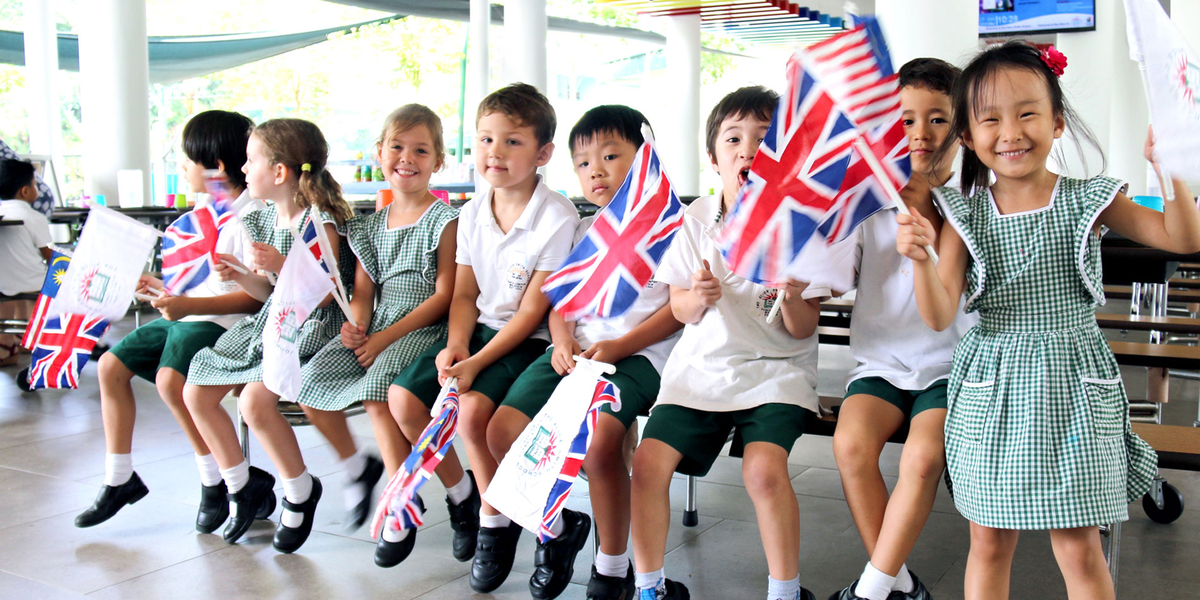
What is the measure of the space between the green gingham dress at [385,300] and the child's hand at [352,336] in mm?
41

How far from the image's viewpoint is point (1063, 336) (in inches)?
66.6

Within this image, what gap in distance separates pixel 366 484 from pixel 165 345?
745 millimetres

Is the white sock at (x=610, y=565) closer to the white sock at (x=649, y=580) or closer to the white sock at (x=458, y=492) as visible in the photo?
the white sock at (x=649, y=580)

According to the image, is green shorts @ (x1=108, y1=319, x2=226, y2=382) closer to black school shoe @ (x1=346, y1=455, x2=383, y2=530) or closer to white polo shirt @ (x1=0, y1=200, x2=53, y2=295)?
black school shoe @ (x1=346, y1=455, x2=383, y2=530)

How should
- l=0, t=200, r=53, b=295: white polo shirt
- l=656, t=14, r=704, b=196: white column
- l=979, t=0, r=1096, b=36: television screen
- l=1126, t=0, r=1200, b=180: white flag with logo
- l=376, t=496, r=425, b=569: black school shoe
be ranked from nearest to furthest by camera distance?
l=1126, t=0, r=1200, b=180: white flag with logo
l=376, t=496, r=425, b=569: black school shoe
l=0, t=200, r=53, b=295: white polo shirt
l=979, t=0, r=1096, b=36: television screen
l=656, t=14, r=704, b=196: white column

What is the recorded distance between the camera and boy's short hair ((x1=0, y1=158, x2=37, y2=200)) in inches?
206

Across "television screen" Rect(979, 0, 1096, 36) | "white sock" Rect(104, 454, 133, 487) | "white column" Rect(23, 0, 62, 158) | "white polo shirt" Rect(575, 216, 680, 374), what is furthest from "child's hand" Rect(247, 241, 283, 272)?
"white column" Rect(23, 0, 62, 158)

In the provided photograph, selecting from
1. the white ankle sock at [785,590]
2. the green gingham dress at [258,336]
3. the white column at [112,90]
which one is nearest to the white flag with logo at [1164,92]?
the white ankle sock at [785,590]

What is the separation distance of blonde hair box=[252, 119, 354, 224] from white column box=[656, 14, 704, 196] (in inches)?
370

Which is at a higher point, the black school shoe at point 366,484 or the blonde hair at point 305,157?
the blonde hair at point 305,157

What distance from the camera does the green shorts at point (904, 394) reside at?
6.18 ft

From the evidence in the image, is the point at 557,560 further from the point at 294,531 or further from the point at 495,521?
the point at 294,531

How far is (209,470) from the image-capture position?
2676 mm

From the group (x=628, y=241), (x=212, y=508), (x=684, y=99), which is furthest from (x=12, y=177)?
(x=684, y=99)
